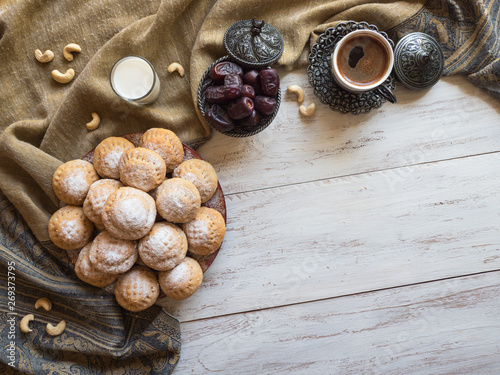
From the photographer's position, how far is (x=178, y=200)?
109 centimetres

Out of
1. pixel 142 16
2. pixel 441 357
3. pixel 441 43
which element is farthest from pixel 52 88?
pixel 441 357

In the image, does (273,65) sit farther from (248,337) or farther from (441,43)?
(248,337)

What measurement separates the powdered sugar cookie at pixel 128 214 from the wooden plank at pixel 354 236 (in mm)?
369

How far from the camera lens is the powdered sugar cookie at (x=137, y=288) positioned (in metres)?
1.15

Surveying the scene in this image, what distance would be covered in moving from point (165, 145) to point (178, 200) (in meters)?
0.21

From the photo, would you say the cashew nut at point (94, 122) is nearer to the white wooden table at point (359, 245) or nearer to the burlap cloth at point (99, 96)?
the burlap cloth at point (99, 96)

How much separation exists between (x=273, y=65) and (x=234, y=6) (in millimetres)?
248

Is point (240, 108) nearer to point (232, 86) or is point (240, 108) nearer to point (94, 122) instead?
point (232, 86)

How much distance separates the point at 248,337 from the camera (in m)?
1.37

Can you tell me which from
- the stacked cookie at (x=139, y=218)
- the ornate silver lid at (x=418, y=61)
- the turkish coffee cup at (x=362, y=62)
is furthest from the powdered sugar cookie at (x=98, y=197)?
the ornate silver lid at (x=418, y=61)

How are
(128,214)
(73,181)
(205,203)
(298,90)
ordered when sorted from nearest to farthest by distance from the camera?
1. (128,214)
2. (73,181)
3. (205,203)
4. (298,90)

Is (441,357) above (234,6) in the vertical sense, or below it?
below

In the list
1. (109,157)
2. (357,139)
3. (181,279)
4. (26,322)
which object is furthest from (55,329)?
(357,139)

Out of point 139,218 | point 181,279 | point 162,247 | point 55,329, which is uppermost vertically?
point 139,218
